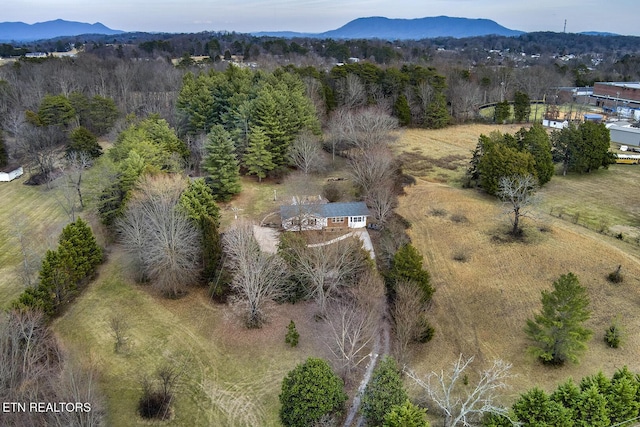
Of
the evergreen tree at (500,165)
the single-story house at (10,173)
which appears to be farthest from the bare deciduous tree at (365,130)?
the single-story house at (10,173)

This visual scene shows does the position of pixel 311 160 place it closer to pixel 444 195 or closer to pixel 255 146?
pixel 255 146

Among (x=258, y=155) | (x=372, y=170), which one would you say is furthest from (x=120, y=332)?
(x=258, y=155)

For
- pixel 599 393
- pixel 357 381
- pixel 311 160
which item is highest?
pixel 311 160

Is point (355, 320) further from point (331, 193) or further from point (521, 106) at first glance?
point (521, 106)

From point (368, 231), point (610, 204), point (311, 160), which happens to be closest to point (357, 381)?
point (368, 231)

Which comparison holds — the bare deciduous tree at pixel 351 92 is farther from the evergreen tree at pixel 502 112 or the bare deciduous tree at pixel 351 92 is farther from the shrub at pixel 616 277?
the shrub at pixel 616 277

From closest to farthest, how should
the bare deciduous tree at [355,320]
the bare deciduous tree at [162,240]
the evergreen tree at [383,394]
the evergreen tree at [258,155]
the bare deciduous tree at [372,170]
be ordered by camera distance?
the evergreen tree at [383,394] → the bare deciduous tree at [355,320] → the bare deciduous tree at [162,240] → the bare deciduous tree at [372,170] → the evergreen tree at [258,155]
